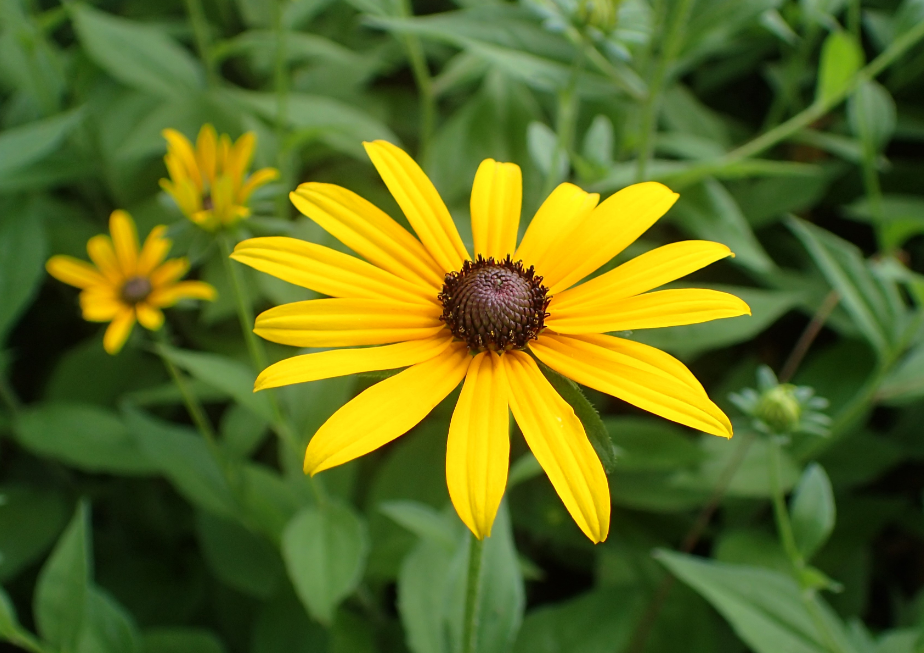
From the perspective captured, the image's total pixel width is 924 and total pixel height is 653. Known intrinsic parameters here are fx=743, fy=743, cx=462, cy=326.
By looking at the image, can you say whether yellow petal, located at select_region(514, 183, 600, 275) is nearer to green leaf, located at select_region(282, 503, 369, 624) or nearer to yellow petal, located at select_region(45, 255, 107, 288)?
green leaf, located at select_region(282, 503, 369, 624)

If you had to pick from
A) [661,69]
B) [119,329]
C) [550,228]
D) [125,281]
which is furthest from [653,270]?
[125,281]

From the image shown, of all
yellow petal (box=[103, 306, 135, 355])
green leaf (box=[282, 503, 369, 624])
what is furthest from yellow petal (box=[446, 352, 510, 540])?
yellow petal (box=[103, 306, 135, 355])

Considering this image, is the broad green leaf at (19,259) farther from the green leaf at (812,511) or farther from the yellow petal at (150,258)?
the green leaf at (812,511)

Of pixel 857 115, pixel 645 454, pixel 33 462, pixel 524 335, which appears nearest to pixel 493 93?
pixel 857 115

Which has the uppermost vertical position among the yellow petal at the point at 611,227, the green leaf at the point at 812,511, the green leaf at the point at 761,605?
the yellow petal at the point at 611,227

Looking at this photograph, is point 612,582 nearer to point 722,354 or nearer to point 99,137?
point 722,354

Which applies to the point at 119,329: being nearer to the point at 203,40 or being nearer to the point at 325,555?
the point at 325,555

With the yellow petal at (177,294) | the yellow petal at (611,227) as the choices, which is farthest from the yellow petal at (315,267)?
the yellow petal at (177,294)
